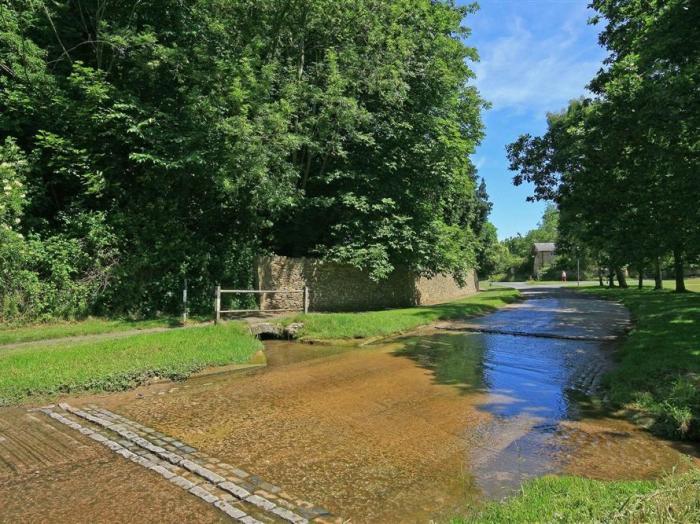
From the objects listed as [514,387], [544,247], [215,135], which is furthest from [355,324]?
[544,247]

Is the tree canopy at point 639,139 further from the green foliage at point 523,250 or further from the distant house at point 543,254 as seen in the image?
the distant house at point 543,254

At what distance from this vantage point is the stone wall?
687 inches

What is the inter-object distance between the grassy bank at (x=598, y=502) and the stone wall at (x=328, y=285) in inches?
529

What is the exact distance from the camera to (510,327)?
16062 mm

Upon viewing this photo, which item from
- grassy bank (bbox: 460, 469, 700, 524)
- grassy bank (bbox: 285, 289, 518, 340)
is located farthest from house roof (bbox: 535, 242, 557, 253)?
grassy bank (bbox: 460, 469, 700, 524)

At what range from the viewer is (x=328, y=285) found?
1900 centimetres

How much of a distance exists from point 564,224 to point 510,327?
21.6 ft

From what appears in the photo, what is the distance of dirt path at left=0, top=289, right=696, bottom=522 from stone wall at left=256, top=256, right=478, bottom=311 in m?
6.59

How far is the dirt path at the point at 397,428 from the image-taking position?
4.71 meters

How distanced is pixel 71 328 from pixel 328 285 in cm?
979

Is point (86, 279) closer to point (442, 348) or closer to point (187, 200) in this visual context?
point (187, 200)

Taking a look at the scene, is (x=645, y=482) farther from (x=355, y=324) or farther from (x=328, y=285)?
(x=328, y=285)

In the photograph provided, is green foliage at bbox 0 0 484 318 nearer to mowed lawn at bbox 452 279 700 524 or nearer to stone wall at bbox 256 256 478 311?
stone wall at bbox 256 256 478 311

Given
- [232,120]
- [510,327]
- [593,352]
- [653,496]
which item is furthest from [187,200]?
[653,496]
